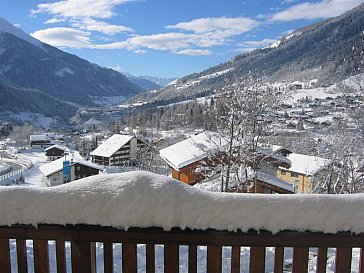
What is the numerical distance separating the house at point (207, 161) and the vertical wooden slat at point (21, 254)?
859 centimetres

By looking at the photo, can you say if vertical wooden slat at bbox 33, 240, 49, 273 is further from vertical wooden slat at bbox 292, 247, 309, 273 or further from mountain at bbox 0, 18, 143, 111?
mountain at bbox 0, 18, 143, 111

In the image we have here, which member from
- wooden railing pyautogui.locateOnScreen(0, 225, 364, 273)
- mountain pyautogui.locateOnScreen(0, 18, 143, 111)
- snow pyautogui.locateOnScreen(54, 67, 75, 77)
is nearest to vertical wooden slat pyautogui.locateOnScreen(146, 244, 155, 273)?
wooden railing pyautogui.locateOnScreen(0, 225, 364, 273)

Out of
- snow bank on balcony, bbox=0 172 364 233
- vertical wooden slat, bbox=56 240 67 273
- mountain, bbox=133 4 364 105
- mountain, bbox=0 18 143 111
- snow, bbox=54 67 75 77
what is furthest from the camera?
snow, bbox=54 67 75 77

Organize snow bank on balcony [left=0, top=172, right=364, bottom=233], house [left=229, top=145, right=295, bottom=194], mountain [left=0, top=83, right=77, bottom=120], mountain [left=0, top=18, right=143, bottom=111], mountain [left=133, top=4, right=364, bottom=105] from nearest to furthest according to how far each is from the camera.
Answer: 1. snow bank on balcony [left=0, top=172, right=364, bottom=233]
2. house [left=229, top=145, right=295, bottom=194]
3. mountain [left=133, top=4, right=364, bottom=105]
4. mountain [left=0, top=83, right=77, bottom=120]
5. mountain [left=0, top=18, right=143, bottom=111]

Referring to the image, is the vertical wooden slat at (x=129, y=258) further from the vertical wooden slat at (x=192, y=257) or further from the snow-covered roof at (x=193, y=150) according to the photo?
the snow-covered roof at (x=193, y=150)

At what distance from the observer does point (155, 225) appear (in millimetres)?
1375

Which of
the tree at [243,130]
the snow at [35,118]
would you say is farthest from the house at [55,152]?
the snow at [35,118]

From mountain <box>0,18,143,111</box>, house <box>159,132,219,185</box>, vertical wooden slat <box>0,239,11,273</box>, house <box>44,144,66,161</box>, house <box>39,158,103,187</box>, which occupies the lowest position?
house <box>44,144,66,161</box>

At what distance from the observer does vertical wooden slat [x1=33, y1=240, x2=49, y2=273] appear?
1475mm

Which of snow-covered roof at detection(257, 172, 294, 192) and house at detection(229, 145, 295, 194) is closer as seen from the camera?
house at detection(229, 145, 295, 194)

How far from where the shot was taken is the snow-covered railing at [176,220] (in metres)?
1.36

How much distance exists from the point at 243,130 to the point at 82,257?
8.97 meters

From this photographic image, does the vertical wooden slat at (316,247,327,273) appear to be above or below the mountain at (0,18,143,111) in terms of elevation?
below

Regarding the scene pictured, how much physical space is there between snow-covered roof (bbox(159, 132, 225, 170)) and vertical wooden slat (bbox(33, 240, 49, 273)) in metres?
9.24
